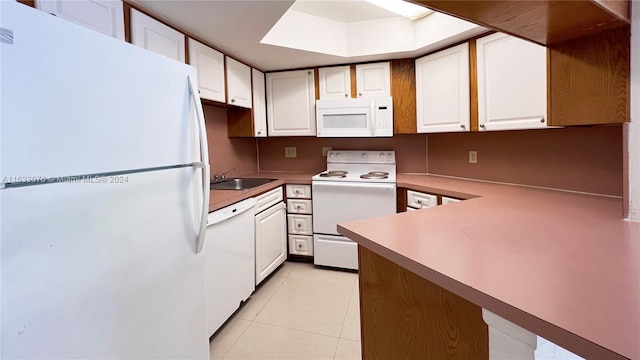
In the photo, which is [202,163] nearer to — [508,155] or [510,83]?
[510,83]

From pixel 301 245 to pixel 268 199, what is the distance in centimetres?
67

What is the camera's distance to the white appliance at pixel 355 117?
2.71m

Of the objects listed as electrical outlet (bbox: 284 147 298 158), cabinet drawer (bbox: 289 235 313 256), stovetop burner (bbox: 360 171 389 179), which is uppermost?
electrical outlet (bbox: 284 147 298 158)

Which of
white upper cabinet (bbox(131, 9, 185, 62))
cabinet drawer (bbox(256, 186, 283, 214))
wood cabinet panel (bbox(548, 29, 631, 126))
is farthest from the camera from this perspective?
cabinet drawer (bbox(256, 186, 283, 214))

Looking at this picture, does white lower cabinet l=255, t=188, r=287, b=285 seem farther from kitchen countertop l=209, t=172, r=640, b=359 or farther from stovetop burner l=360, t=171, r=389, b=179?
kitchen countertop l=209, t=172, r=640, b=359

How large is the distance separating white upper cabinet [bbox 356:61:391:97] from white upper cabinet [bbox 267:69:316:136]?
0.47 m

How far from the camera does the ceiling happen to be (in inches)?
67.6

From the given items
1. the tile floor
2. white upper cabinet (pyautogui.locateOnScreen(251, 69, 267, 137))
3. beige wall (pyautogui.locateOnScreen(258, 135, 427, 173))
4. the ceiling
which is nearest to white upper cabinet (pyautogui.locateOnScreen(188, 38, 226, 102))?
the ceiling

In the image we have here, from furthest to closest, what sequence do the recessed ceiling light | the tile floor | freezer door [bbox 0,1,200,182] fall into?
the recessed ceiling light, the tile floor, freezer door [bbox 0,1,200,182]

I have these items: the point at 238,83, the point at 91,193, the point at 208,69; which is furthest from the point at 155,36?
the point at 91,193

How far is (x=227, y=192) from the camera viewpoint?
2.11 metres

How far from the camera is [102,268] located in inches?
36.3

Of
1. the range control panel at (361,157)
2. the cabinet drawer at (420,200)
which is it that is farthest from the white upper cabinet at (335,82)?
the cabinet drawer at (420,200)

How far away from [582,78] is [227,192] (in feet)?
6.48
